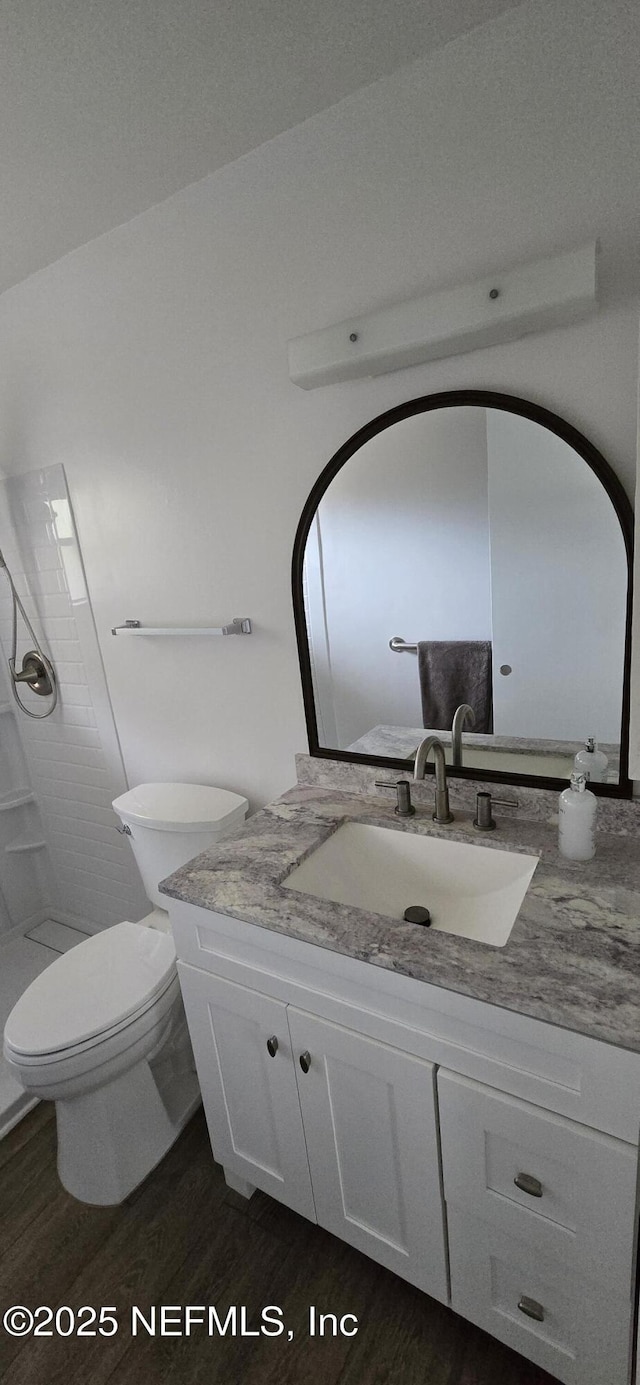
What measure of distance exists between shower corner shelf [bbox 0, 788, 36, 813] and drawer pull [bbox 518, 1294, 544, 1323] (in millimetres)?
2252

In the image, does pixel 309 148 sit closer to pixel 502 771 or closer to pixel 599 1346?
pixel 502 771

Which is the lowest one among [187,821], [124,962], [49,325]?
[124,962]

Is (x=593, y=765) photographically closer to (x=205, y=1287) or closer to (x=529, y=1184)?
(x=529, y=1184)

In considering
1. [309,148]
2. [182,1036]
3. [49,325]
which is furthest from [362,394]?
[182,1036]

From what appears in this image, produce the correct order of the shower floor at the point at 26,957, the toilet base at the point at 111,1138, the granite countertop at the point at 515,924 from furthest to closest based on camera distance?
the shower floor at the point at 26,957 → the toilet base at the point at 111,1138 → the granite countertop at the point at 515,924

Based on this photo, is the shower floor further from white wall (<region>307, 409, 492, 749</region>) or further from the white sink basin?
white wall (<region>307, 409, 492, 749</region>)

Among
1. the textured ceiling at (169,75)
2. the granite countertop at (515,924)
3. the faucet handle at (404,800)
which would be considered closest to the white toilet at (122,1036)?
the granite countertop at (515,924)

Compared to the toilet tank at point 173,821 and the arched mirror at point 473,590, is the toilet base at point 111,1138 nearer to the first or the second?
the toilet tank at point 173,821

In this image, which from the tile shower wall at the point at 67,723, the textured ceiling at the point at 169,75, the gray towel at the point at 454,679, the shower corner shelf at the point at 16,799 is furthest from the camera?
the shower corner shelf at the point at 16,799

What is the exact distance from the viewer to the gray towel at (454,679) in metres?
1.30

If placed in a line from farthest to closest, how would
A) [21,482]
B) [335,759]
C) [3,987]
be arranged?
[3,987] → [21,482] → [335,759]

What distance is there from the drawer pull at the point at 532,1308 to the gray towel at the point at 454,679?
0.99 meters

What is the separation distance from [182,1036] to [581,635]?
1.49m

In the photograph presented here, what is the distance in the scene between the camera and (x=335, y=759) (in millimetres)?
1557
